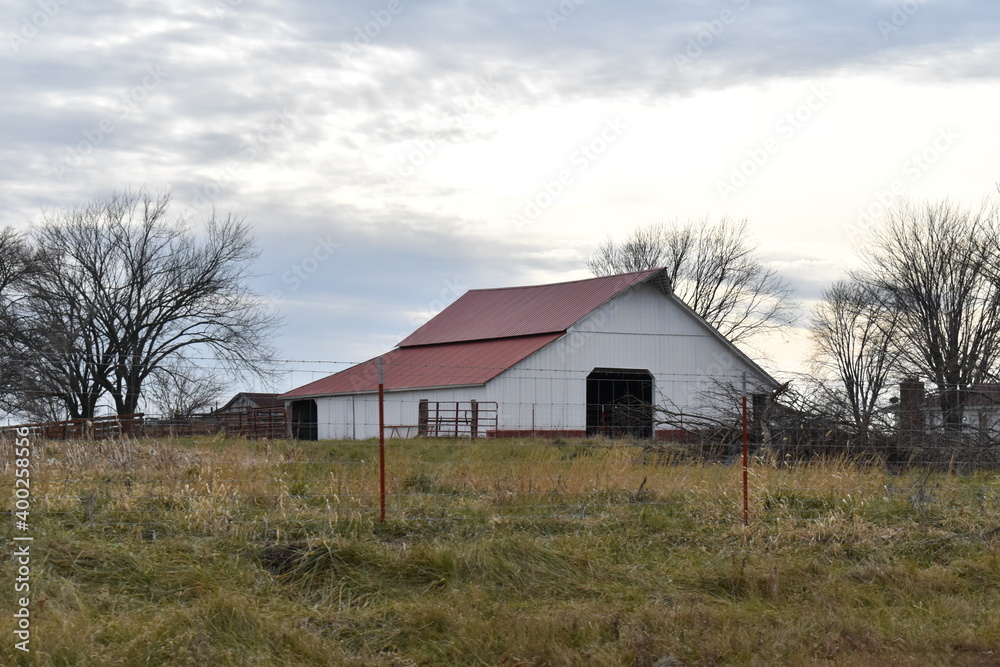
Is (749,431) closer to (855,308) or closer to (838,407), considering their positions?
(838,407)

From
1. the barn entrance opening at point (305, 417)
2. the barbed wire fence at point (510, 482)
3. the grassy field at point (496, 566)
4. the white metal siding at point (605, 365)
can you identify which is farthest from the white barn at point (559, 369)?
the grassy field at point (496, 566)

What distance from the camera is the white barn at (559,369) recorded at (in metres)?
32.2

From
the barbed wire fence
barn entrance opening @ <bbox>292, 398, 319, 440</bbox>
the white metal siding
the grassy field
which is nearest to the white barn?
the white metal siding

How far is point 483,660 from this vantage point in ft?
23.7

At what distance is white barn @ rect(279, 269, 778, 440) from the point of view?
32250 millimetres

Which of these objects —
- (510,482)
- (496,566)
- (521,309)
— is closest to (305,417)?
(521,309)

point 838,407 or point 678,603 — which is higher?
point 838,407

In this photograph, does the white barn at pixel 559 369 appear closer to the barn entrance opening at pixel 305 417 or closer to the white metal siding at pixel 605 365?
the white metal siding at pixel 605 365

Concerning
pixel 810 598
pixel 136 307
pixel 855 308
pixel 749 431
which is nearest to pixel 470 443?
pixel 749 431

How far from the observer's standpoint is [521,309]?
39.8 m

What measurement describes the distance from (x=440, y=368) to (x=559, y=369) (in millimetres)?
6486

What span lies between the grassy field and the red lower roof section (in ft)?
57.8

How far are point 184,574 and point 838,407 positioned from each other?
1247 cm

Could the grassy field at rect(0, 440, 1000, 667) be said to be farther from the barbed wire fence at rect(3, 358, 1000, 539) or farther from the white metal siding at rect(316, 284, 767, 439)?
the white metal siding at rect(316, 284, 767, 439)
